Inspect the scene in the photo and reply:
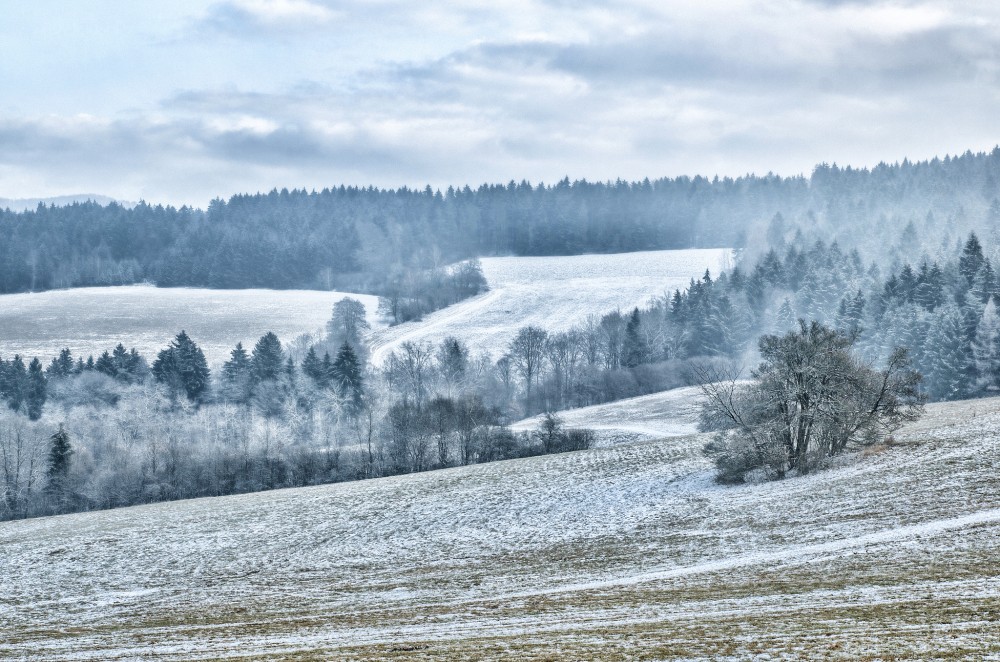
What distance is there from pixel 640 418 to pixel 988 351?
3224 cm

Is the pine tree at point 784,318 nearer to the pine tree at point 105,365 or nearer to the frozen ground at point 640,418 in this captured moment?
the frozen ground at point 640,418

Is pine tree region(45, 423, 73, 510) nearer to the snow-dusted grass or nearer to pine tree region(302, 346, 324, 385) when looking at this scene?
pine tree region(302, 346, 324, 385)

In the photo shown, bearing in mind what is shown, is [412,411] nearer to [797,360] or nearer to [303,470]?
[303,470]

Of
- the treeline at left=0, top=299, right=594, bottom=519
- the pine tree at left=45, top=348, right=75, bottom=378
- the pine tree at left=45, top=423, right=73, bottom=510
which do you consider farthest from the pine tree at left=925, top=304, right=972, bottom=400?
the pine tree at left=45, top=348, right=75, bottom=378

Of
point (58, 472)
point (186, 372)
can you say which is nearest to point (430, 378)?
point (186, 372)

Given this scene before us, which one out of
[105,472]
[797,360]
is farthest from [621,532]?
[105,472]

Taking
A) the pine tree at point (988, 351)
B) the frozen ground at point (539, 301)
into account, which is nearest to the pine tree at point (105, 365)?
the frozen ground at point (539, 301)

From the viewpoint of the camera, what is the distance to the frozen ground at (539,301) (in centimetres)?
15225

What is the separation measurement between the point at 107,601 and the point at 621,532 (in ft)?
68.8

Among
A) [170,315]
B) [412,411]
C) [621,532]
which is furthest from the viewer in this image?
[170,315]

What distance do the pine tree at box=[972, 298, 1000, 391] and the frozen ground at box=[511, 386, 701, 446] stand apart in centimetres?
2548

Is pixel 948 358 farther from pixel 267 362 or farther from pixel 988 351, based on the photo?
pixel 267 362

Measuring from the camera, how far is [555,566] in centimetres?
3638

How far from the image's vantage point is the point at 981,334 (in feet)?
293
